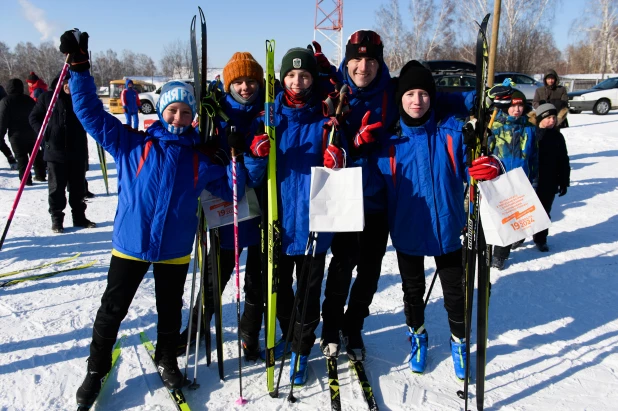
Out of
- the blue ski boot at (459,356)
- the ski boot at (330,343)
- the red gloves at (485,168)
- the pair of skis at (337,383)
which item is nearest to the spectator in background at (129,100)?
the ski boot at (330,343)

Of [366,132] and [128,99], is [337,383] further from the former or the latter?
[128,99]

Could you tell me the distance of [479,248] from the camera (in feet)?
7.81

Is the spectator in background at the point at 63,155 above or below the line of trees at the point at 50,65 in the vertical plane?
below

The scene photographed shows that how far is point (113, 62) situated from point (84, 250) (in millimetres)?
72778

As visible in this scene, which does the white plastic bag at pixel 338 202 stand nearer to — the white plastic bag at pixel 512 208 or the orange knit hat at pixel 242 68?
the white plastic bag at pixel 512 208

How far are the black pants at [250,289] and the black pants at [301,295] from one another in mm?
167

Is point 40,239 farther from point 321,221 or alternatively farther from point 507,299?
point 507,299

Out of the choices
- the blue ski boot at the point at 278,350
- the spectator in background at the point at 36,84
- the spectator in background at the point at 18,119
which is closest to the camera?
the blue ski boot at the point at 278,350

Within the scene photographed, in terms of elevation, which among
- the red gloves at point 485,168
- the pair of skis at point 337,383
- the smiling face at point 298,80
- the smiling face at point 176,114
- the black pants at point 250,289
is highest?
the smiling face at point 298,80

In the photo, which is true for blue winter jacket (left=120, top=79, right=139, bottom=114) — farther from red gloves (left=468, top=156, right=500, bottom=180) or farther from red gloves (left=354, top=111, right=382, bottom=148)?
red gloves (left=468, top=156, right=500, bottom=180)

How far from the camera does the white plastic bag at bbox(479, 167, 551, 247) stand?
221cm

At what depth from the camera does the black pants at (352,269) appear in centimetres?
257

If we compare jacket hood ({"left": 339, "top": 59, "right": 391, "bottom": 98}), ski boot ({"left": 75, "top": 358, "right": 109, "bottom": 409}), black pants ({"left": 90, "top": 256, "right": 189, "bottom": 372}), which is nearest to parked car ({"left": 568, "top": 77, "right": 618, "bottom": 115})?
jacket hood ({"left": 339, "top": 59, "right": 391, "bottom": 98})

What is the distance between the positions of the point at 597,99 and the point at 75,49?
63.1 ft
